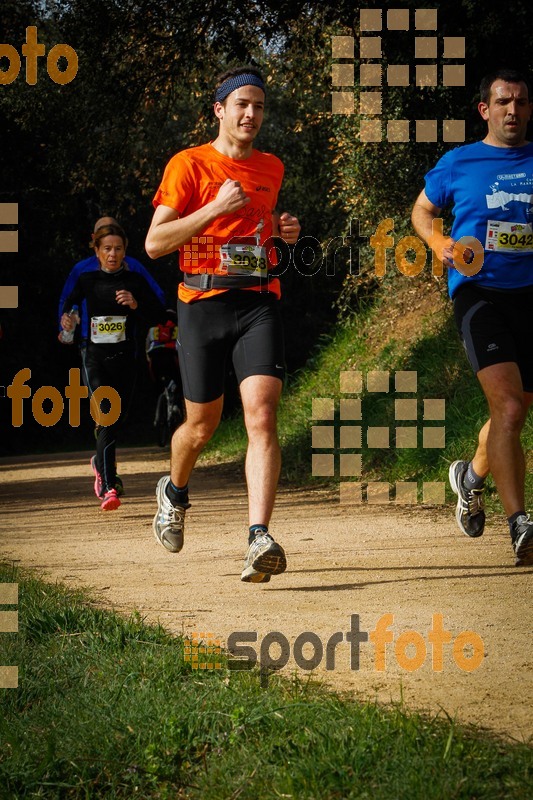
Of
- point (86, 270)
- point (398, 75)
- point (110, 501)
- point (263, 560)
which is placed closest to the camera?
point (263, 560)

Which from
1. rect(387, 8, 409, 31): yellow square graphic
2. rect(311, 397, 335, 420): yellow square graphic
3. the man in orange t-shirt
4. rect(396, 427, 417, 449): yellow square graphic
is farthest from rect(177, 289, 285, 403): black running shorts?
rect(311, 397, 335, 420): yellow square graphic

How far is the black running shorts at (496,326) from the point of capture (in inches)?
228

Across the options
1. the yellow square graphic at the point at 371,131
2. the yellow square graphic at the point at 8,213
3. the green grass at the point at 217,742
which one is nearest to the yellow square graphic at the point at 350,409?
the yellow square graphic at the point at 371,131

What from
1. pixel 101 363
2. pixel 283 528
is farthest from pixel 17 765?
pixel 101 363

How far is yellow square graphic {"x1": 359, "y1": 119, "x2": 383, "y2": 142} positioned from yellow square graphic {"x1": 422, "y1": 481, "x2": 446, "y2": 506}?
541cm

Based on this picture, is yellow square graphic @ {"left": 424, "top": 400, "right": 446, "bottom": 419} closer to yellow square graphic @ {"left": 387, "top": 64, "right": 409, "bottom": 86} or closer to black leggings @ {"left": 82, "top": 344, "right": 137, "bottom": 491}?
black leggings @ {"left": 82, "top": 344, "right": 137, "bottom": 491}

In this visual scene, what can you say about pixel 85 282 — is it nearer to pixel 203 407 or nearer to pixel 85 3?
pixel 203 407

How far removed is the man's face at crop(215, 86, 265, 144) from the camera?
5.62 metres

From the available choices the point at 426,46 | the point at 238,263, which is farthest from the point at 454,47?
the point at 238,263

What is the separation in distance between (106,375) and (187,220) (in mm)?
4101

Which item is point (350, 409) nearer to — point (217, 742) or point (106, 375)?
point (106, 375)

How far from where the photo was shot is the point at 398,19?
1067 centimetres

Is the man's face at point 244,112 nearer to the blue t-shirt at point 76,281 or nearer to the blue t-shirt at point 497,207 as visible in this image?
the blue t-shirt at point 497,207

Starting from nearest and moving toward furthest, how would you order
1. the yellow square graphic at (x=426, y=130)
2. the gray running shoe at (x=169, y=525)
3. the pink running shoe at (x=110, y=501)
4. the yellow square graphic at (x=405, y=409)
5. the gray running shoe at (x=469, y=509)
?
the gray running shoe at (x=169, y=525)
the gray running shoe at (x=469, y=509)
the pink running shoe at (x=110, y=501)
the yellow square graphic at (x=405, y=409)
the yellow square graphic at (x=426, y=130)
